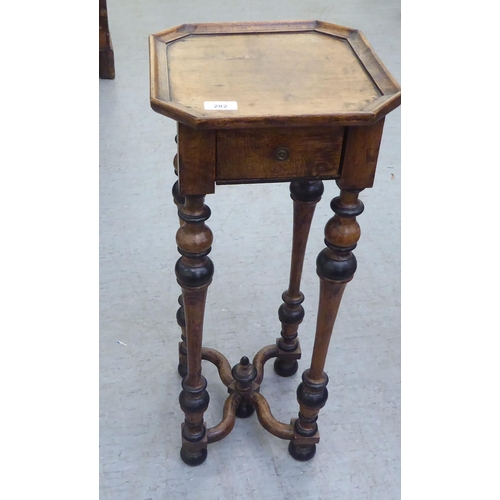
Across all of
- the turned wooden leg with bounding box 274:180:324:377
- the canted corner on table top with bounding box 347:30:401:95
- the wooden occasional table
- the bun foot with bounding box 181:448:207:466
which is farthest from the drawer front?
the bun foot with bounding box 181:448:207:466

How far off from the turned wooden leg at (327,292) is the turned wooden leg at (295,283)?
0.23 metres

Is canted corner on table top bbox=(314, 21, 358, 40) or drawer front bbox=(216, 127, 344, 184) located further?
canted corner on table top bbox=(314, 21, 358, 40)

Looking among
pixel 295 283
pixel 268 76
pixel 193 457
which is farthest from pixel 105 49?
pixel 193 457

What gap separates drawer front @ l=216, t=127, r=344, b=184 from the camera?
3.75 ft

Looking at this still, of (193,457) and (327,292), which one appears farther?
(193,457)

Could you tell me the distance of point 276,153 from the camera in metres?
1.16

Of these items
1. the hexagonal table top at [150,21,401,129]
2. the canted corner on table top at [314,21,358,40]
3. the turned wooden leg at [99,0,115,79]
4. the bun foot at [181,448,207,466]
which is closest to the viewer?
the hexagonal table top at [150,21,401,129]

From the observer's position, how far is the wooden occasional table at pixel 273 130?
1.14 m

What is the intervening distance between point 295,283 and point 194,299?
0.43 metres

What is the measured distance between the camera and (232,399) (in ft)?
5.40

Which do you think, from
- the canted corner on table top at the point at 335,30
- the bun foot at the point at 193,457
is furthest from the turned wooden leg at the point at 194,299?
the canted corner on table top at the point at 335,30

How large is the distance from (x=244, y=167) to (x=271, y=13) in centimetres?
278

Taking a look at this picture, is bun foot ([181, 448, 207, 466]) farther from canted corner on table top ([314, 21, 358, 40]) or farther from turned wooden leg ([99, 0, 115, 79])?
turned wooden leg ([99, 0, 115, 79])

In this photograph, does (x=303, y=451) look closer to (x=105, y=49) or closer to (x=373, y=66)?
(x=373, y=66)
